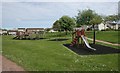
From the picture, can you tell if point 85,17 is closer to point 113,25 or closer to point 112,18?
point 113,25

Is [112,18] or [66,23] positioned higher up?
[112,18]

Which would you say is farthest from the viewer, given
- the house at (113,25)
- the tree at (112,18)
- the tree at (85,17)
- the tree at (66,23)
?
the tree at (112,18)

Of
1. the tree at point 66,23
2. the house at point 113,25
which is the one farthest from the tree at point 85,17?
the tree at point 66,23

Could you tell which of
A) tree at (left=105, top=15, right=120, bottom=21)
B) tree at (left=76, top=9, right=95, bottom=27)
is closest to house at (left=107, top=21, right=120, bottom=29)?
tree at (left=105, top=15, right=120, bottom=21)

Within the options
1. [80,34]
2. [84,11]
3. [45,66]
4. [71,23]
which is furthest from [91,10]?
[45,66]

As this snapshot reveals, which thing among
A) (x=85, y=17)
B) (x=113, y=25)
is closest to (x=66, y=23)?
(x=85, y=17)

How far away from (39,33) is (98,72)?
36.4 metres

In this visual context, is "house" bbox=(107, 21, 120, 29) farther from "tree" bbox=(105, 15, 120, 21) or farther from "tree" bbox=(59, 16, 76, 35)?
"tree" bbox=(59, 16, 76, 35)

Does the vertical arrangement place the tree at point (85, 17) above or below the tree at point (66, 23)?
above

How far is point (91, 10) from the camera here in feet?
281

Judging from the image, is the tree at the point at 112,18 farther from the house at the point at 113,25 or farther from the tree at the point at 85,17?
the tree at the point at 85,17

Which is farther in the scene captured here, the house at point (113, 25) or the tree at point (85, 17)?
the house at point (113, 25)

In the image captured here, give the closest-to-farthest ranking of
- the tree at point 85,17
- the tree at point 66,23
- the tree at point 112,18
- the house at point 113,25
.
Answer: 1. the tree at point 66,23
2. the tree at point 85,17
3. the house at point 113,25
4. the tree at point 112,18

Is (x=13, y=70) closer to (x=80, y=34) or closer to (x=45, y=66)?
(x=45, y=66)
